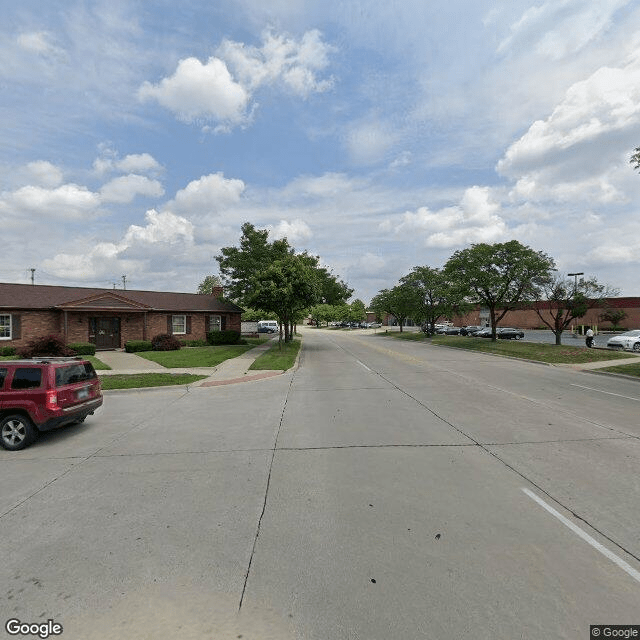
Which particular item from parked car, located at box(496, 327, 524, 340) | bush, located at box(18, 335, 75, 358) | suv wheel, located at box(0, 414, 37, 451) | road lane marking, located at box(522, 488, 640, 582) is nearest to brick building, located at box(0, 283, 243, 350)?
bush, located at box(18, 335, 75, 358)

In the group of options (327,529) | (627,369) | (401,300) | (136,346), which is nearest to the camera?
(327,529)

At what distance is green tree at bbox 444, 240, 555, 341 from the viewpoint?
95.6 ft

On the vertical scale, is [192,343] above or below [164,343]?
below

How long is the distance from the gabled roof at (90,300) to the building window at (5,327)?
2.52 ft

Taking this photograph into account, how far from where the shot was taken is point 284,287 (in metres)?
25.0

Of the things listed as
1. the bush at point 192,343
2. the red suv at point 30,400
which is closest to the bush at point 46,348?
the bush at point 192,343

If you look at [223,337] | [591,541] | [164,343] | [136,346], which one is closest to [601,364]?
[591,541]

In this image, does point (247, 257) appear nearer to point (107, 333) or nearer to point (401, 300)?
point (107, 333)

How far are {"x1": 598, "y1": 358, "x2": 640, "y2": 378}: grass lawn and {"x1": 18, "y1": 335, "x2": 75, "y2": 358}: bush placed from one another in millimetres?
27829

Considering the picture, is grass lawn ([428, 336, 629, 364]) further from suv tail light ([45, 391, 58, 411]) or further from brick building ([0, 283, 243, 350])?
suv tail light ([45, 391, 58, 411])

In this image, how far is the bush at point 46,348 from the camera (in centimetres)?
2203

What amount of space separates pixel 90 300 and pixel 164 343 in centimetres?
561

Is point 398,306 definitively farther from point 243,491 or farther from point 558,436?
point 243,491

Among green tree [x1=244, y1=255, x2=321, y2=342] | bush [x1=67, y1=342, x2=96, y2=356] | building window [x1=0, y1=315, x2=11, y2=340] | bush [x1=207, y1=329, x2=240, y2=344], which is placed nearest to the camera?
bush [x1=67, y1=342, x2=96, y2=356]
